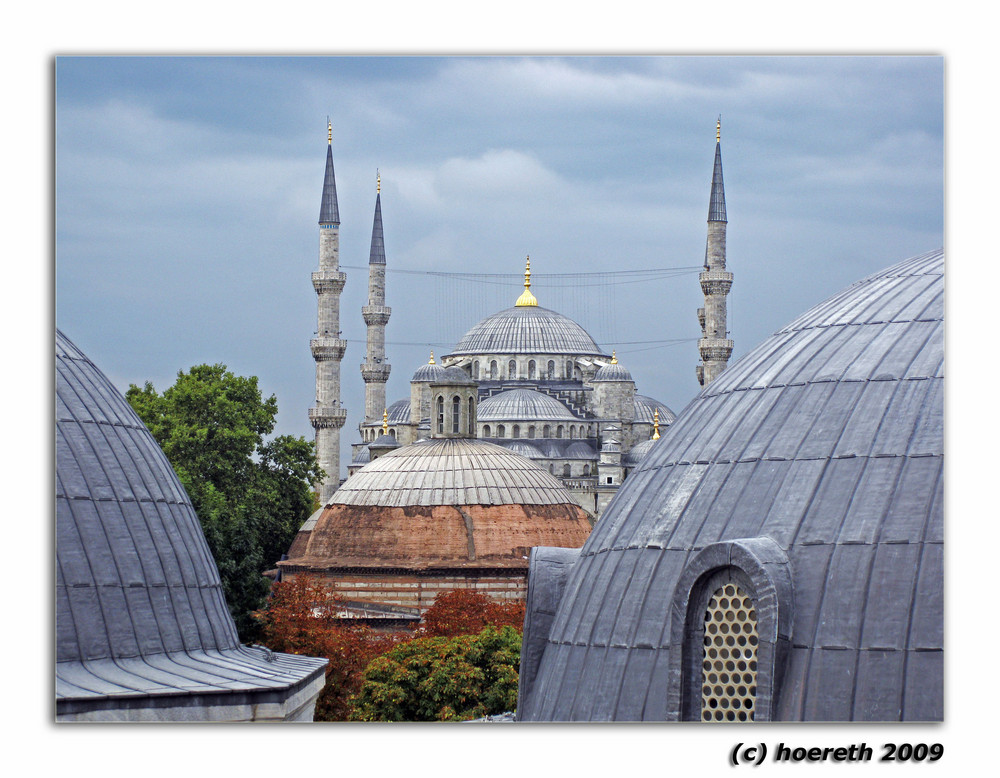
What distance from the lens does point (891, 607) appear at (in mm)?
6359

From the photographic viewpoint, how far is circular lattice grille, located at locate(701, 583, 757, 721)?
650 cm

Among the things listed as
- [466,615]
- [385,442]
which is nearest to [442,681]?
[466,615]

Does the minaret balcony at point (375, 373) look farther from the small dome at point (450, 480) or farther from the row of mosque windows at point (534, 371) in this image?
the small dome at point (450, 480)

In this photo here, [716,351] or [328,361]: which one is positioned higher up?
[716,351]

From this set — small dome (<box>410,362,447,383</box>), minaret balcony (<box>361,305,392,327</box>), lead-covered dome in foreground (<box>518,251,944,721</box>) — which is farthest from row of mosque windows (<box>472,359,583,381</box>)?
lead-covered dome in foreground (<box>518,251,944,721</box>)

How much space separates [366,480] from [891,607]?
23.8 m

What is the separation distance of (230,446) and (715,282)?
18.0 meters

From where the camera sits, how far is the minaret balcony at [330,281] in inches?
1665

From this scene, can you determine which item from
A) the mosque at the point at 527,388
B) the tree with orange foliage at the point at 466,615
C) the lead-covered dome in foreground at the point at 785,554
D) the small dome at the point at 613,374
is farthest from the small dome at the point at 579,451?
the lead-covered dome in foreground at the point at 785,554

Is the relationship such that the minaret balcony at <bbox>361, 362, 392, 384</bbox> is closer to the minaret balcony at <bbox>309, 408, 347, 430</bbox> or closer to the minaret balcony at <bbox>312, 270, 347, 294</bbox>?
the minaret balcony at <bbox>309, 408, 347, 430</bbox>

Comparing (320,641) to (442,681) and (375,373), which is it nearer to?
(442,681)

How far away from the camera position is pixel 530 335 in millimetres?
Answer: 59688
